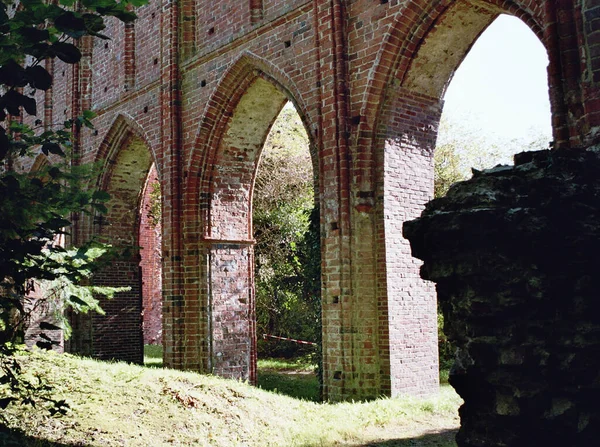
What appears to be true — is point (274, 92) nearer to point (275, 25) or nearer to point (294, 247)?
point (275, 25)

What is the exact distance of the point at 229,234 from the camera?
11547mm

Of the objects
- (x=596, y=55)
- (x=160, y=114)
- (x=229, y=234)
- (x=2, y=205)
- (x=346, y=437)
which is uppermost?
(x=160, y=114)

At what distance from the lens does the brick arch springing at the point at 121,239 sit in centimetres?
1437

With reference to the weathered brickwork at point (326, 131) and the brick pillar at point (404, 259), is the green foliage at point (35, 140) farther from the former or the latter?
the brick pillar at point (404, 259)

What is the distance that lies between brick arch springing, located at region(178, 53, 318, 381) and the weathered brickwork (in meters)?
0.03

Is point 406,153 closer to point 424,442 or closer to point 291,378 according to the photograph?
point 424,442

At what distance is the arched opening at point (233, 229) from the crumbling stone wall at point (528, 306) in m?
8.03

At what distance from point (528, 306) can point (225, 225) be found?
8778 millimetres

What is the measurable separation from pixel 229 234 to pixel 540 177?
28.3 feet

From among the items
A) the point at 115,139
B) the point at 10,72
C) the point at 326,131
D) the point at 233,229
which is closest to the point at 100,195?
the point at 10,72

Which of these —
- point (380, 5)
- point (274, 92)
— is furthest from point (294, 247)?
point (380, 5)

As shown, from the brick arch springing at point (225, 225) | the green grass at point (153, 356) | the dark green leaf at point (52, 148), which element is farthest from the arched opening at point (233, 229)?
the dark green leaf at point (52, 148)

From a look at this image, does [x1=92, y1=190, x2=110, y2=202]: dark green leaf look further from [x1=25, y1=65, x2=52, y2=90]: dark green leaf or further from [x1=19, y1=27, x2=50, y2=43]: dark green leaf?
[x1=19, y1=27, x2=50, y2=43]: dark green leaf

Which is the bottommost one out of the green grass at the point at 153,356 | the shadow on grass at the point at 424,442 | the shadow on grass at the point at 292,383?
the shadow on grass at the point at 292,383
